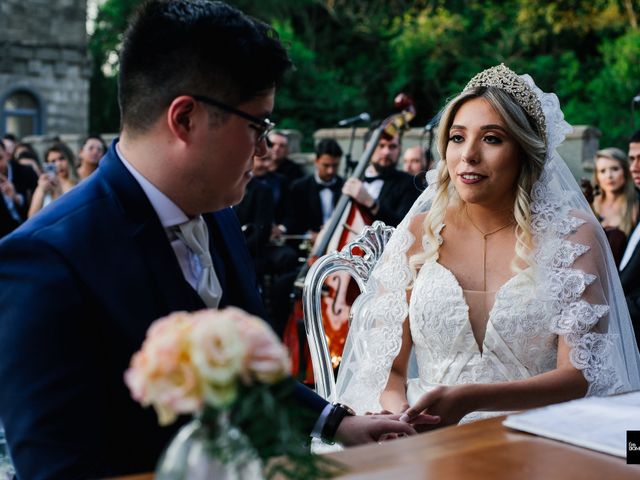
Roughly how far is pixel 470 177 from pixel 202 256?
135 centimetres

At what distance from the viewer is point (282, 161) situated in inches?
398

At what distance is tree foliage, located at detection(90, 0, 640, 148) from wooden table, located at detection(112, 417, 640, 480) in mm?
14292

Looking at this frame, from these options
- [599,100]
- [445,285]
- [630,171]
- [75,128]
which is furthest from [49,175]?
[75,128]

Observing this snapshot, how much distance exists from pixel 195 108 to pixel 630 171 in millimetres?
4771

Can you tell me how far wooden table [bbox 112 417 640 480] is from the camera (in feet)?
5.06

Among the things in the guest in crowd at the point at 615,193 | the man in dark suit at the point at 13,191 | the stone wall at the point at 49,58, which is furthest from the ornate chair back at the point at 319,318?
the stone wall at the point at 49,58

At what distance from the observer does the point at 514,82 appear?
10.2 feet

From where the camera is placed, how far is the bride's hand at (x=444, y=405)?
2488mm

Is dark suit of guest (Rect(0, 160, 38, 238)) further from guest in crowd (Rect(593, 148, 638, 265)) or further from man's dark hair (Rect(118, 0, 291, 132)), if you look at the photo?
man's dark hair (Rect(118, 0, 291, 132))

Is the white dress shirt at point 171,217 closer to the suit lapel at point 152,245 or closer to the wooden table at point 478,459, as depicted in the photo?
the suit lapel at point 152,245

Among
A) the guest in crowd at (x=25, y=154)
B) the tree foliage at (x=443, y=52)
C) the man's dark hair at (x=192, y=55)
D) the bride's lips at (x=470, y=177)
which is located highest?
the tree foliage at (x=443, y=52)

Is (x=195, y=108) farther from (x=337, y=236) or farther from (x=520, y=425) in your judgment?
(x=337, y=236)

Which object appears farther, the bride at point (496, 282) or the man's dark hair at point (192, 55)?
the bride at point (496, 282)

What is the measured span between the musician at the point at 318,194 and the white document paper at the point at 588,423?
678 centimetres
